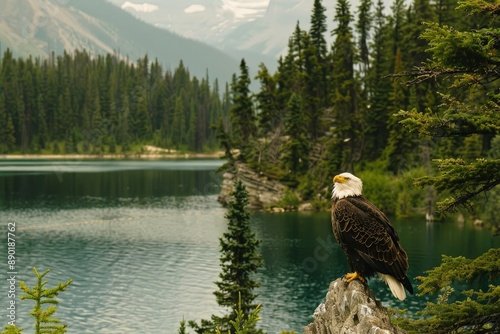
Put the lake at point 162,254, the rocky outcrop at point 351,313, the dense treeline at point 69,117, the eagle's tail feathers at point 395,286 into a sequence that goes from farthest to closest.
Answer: the dense treeline at point 69,117, the lake at point 162,254, the eagle's tail feathers at point 395,286, the rocky outcrop at point 351,313

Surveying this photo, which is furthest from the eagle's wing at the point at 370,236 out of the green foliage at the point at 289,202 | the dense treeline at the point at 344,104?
the green foliage at the point at 289,202

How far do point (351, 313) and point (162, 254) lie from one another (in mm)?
42090

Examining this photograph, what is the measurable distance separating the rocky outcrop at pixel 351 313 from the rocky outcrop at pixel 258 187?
219 ft

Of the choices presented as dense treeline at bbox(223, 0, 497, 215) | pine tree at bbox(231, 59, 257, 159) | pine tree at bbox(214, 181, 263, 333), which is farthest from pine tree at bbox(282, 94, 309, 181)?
pine tree at bbox(214, 181, 263, 333)

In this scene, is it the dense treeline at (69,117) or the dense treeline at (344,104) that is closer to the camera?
the dense treeline at (344,104)

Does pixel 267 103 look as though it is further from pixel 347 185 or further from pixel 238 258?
pixel 347 185

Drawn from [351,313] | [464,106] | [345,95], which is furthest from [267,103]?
[351,313]

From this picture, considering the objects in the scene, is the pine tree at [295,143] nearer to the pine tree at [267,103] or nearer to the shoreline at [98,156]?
the pine tree at [267,103]

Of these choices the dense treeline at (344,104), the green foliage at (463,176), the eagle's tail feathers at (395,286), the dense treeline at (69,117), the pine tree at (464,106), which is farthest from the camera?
the dense treeline at (69,117)

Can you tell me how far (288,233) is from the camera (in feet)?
198

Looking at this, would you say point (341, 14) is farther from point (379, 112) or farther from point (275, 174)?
Answer: point (275, 174)

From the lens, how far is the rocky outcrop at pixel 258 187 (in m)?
78.7

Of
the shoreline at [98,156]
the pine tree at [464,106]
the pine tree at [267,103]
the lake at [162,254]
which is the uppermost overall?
the pine tree at [267,103]

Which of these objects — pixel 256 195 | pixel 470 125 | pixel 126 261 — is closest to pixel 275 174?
pixel 256 195
